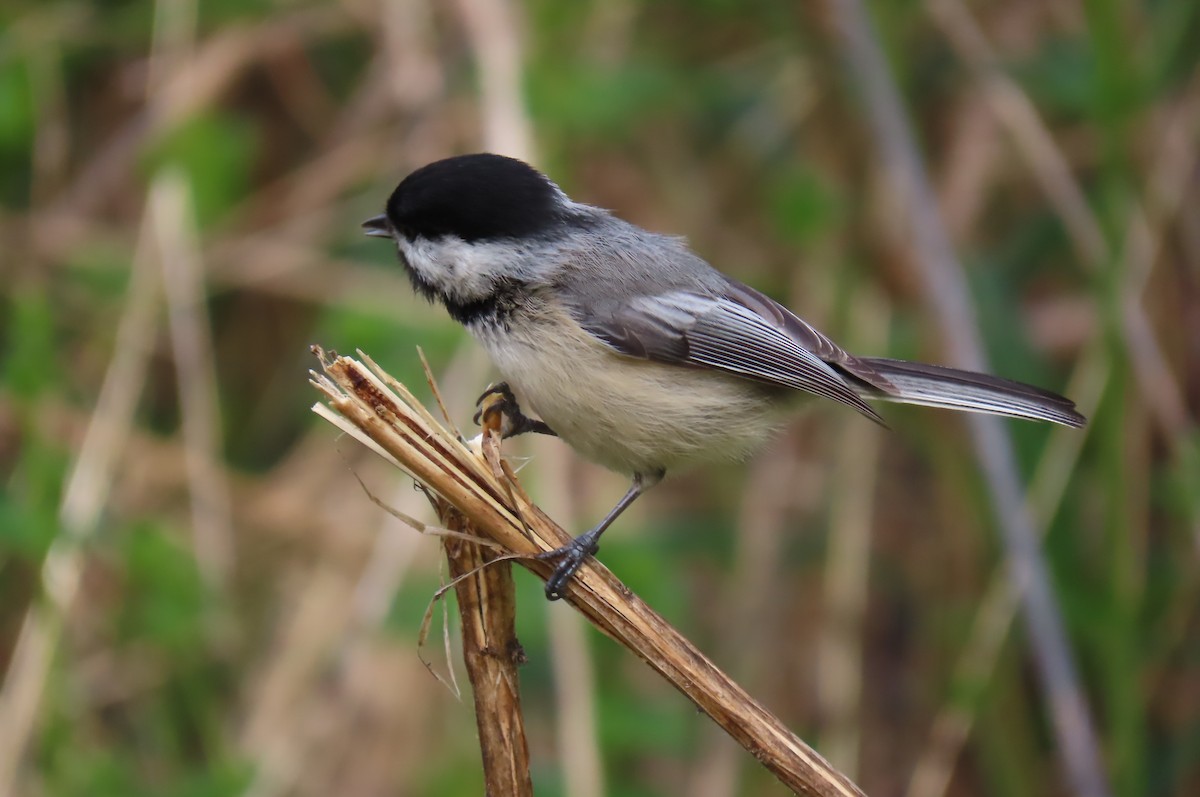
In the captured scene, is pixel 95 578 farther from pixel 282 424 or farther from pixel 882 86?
pixel 882 86

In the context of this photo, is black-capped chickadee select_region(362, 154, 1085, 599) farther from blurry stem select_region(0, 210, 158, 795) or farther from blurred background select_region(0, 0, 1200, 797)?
blurry stem select_region(0, 210, 158, 795)

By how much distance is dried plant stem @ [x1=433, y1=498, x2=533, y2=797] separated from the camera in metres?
1.55

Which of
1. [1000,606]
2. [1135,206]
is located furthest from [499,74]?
[1000,606]

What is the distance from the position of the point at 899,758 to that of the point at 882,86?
214cm

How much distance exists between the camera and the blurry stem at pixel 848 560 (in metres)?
3.30

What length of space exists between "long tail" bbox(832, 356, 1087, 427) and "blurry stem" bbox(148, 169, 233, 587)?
1.68 metres

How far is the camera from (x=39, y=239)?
3.57 metres

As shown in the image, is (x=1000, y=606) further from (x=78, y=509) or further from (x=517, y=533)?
(x=78, y=509)

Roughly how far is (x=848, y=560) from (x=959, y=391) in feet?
3.60

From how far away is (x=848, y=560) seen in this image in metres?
3.34

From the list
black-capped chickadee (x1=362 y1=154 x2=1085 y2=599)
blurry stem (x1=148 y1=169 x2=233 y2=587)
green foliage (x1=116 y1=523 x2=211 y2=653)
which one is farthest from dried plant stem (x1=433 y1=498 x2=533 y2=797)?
blurry stem (x1=148 y1=169 x2=233 y2=587)

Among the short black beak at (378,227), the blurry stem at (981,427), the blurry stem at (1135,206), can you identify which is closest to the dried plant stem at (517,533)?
the short black beak at (378,227)

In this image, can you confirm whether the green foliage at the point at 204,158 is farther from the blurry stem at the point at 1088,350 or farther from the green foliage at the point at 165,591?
the blurry stem at the point at 1088,350

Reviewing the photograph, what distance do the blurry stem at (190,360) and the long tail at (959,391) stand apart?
1685 mm
